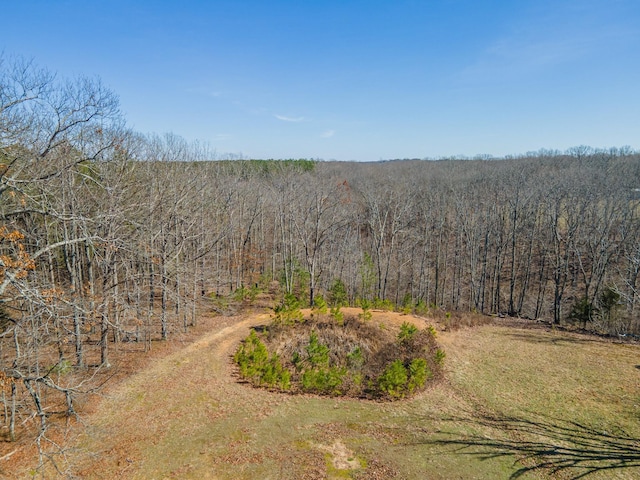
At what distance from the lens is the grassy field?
9133mm

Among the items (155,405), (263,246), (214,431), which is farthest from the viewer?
(263,246)

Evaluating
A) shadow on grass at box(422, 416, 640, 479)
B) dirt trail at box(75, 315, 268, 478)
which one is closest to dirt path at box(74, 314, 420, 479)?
dirt trail at box(75, 315, 268, 478)

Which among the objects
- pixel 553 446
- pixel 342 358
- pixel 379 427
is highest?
pixel 553 446

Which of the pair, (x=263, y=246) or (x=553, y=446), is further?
(x=263, y=246)

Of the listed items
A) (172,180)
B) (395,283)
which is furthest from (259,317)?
(395,283)

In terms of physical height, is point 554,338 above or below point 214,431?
above

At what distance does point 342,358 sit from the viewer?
55.7ft

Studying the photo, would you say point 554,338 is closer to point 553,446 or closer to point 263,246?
point 553,446

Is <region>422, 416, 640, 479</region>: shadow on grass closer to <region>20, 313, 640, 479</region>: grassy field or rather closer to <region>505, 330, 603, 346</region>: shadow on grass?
<region>20, 313, 640, 479</region>: grassy field

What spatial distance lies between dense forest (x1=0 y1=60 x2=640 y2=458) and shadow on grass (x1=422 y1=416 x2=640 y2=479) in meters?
5.37

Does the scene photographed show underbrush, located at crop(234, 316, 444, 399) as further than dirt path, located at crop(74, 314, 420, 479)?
Yes

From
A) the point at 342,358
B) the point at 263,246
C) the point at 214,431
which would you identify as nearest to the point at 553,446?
the point at 342,358

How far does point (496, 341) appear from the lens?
18719mm

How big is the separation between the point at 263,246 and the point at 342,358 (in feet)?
78.4
